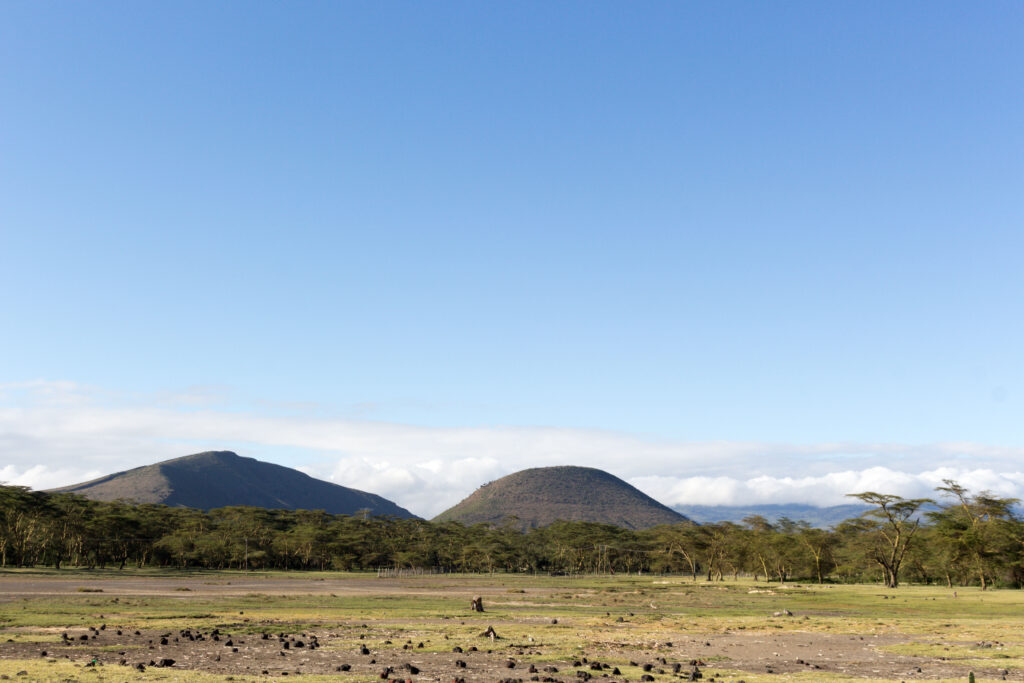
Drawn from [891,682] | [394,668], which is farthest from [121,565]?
[891,682]

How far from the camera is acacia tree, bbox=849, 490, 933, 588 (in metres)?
105

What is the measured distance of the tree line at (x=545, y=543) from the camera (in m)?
104

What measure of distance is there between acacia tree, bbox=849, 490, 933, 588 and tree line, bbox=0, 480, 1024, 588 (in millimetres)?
267

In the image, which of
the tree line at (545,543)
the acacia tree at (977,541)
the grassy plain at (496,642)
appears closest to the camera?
the grassy plain at (496,642)

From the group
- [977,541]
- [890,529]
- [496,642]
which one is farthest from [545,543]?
[496,642]

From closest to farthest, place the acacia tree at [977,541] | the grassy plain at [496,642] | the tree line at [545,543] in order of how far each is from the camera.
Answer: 1. the grassy plain at [496,642]
2. the acacia tree at [977,541]
3. the tree line at [545,543]

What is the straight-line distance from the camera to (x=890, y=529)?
112 meters

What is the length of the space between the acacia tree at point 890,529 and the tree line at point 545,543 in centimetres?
27

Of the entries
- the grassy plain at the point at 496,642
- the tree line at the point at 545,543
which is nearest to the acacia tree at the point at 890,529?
the tree line at the point at 545,543

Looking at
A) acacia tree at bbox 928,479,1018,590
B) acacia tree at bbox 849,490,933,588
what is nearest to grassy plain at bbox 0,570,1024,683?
acacia tree at bbox 928,479,1018,590

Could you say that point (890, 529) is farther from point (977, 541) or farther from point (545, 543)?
point (545, 543)

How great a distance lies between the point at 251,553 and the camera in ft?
475

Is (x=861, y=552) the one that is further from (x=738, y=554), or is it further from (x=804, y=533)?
(x=738, y=554)

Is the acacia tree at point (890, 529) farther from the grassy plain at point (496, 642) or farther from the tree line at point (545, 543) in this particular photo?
the grassy plain at point (496, 642)
